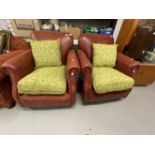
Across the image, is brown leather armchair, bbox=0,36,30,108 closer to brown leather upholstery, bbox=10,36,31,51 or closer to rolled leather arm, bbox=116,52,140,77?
brown leather upholstery, bbox=10,36,31,51

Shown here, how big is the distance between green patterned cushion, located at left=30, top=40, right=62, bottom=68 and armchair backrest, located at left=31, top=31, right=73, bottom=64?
8 cm

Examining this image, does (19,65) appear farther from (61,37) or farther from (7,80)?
(61,37)

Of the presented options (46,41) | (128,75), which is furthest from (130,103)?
(46,41)

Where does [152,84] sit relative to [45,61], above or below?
below

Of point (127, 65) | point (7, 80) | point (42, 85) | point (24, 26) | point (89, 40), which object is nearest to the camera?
point (42, 85)

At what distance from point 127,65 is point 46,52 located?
0.98m

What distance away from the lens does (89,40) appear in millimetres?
1685

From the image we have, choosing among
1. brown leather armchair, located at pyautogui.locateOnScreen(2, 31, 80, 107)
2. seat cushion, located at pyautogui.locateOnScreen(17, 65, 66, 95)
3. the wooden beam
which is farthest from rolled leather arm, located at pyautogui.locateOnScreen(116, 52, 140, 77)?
seat cushion, located at pyautogui.locateOnScreen(17, 65, 66, 95)

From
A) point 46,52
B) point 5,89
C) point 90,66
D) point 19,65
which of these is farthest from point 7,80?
point 90,66

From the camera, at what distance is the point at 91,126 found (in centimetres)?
141

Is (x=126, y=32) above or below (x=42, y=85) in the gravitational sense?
above
